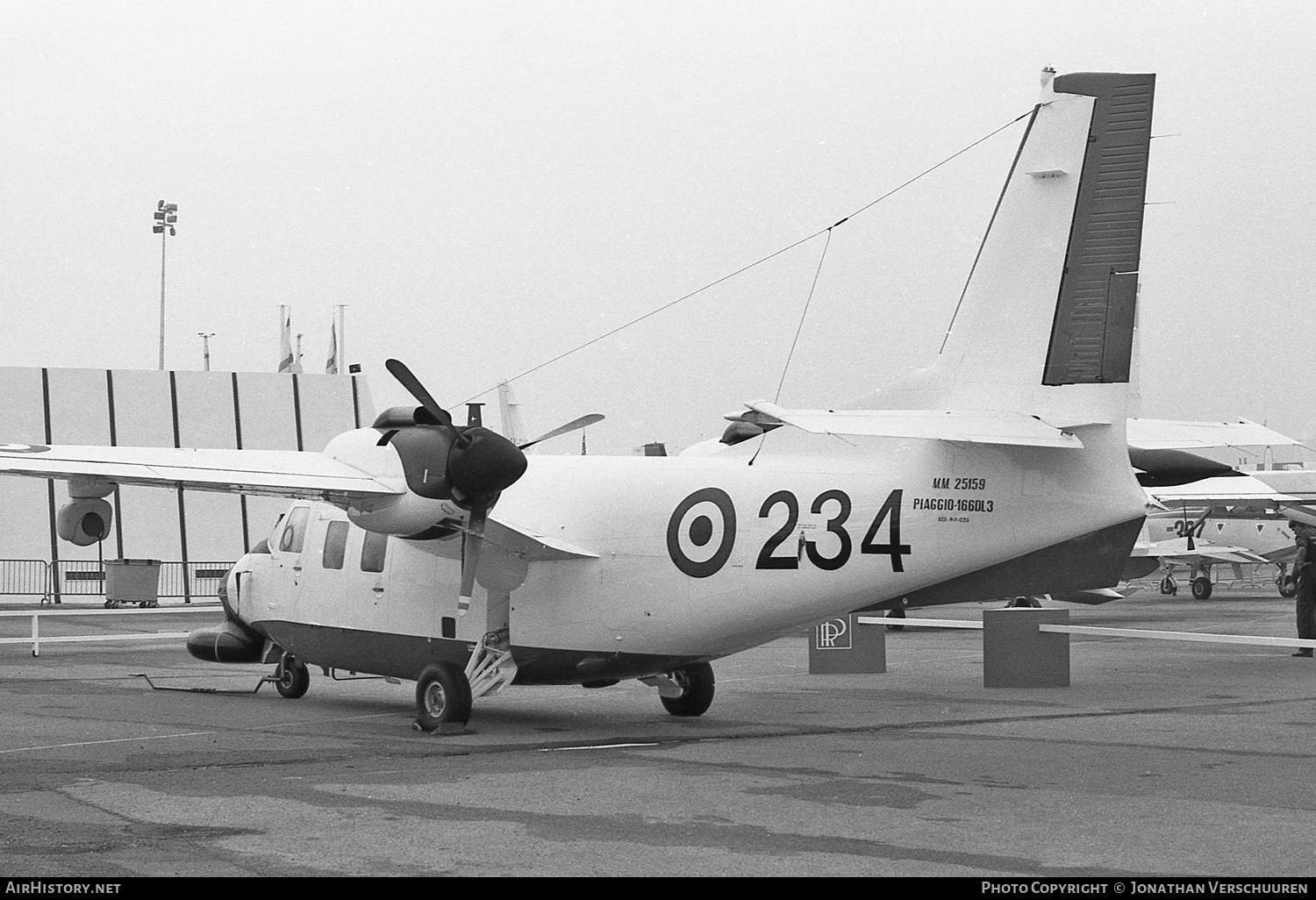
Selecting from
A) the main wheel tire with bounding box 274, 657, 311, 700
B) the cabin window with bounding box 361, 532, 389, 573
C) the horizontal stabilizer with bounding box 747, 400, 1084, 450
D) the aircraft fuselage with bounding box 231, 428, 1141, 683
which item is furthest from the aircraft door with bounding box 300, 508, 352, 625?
the horizontal stabilizer with bounding box 747, 400, 1084, 450

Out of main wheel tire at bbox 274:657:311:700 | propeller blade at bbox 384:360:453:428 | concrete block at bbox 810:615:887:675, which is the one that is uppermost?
propeller blade at bbox 384:360:453:428

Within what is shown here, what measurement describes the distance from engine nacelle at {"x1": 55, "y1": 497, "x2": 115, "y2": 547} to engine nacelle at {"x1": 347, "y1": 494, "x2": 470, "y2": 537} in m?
3.24

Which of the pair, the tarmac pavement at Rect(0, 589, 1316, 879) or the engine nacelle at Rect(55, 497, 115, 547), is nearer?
the tarmac pavement at Rect(0, 589, 1316, 879)

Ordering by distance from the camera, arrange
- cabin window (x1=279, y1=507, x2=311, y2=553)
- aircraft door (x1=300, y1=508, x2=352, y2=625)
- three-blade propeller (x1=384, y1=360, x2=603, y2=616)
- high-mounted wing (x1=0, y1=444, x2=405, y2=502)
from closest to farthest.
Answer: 1. three-blade propeller (x1=384, y1=360, x2=603, y2=616)
2. high-mounted wing (x1=0, y1=444, x2=405, y2=502)
3. aircraft door (x1=300, y1=508, x2=352, y2=625)
4. cabin window (x1=279, y1=507, x2=311, y2=553)

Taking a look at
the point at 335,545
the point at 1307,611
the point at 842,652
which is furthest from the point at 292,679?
the point at 1307,611

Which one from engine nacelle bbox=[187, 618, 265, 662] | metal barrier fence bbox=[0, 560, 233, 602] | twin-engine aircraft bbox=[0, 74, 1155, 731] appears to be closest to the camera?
twin-engine aircraft bbox=[0, 74, 1155, 731]

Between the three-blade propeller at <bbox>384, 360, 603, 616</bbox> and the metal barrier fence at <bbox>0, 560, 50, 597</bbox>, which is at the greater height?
the three-blade propeller at <bbox>384, 360, 603, 616</bbox>

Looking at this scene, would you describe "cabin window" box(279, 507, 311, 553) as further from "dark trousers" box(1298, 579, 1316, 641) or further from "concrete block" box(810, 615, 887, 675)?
"dark trousers" box(1298, 579, 1316, 641)

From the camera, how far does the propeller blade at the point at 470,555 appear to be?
44.8 ft

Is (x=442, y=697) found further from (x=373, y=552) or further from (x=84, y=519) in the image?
(x=84, y=519)

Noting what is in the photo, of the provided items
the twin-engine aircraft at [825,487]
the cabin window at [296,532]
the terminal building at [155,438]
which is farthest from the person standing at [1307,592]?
the terminal building at [155,438]

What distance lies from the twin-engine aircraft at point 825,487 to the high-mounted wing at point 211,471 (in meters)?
0.03

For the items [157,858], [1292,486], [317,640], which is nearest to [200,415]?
[317,640]

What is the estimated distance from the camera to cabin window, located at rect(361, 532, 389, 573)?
16.1m
